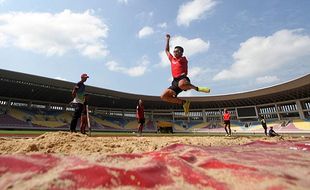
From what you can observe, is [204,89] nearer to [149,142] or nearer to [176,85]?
[176,85]

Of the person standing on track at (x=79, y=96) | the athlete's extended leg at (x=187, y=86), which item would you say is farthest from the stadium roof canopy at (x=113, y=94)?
the athlete's extended leg at (x=187, y=86)

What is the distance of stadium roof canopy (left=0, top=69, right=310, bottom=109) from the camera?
101 ft

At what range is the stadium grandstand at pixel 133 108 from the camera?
31805mm

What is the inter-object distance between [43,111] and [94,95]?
852cm

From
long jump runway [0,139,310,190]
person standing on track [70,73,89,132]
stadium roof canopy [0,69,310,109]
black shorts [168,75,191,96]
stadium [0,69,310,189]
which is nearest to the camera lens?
long jump runway [0,139,310,190]

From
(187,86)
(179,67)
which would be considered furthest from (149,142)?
(179,67)

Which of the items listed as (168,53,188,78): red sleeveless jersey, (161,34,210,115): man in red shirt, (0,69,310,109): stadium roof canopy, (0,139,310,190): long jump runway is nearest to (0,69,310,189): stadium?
(0,139,310,190): long jump runway

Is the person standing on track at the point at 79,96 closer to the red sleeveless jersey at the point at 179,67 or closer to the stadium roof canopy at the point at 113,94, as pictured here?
the red sleeveless jersey at the point at 179,67

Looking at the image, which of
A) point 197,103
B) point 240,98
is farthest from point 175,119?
point 240,98

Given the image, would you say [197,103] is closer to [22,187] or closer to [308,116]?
[308,116]

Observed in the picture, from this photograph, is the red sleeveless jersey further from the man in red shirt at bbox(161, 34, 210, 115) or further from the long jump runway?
the long jump runway

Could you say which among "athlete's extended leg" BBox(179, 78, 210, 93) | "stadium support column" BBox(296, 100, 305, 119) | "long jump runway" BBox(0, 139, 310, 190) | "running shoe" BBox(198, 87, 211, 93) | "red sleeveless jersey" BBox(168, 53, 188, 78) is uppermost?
"stadium support column" BBox(296, 100, 305, 119)

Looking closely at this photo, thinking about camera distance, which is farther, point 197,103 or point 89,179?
point 197,103

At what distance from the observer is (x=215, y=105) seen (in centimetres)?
4994
